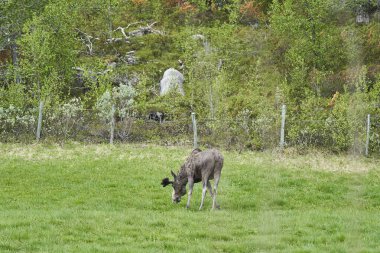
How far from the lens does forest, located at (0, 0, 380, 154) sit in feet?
104

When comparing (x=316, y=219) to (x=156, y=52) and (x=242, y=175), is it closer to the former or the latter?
(x=242, y=175)

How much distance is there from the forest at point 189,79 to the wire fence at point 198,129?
0.34 feet

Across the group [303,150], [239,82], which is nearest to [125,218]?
[303,150]

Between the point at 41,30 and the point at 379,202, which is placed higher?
the point at 41,30

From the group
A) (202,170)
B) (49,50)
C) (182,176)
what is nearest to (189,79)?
(49,50)

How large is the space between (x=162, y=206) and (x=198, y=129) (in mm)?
21757

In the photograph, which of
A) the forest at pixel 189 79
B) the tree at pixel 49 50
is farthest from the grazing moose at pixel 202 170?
the tree at pixel 49 50

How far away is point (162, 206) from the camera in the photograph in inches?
566

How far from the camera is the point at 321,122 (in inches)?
1262

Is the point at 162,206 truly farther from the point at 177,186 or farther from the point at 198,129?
the point at 198,129

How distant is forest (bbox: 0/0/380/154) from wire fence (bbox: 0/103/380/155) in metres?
0.10

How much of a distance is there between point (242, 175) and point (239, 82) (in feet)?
88.8

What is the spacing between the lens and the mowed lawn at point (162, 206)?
980 centimetres

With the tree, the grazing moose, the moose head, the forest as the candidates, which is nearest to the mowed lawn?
the moose head
